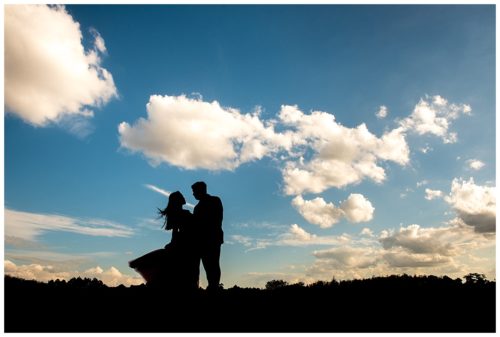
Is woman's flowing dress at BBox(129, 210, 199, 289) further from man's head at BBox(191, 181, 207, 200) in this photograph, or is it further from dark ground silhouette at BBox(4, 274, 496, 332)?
man's head at BBox(191, 181, 207, 200)

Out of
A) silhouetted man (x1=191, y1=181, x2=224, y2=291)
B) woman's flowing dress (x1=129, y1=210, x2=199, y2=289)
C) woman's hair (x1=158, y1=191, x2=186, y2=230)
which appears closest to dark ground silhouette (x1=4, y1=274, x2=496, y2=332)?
woman's flowing dress (x1=129, y1=210, x2=199, y2=289)

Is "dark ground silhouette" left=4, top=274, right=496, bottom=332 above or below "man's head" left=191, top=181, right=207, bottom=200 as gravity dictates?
below

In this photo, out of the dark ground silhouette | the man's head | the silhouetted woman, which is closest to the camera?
the dark ground silhouette

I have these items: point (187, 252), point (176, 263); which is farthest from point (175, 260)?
point (187, 252)

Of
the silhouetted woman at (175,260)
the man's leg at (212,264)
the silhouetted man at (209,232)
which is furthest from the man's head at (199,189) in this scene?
the man's leg at (212,264)

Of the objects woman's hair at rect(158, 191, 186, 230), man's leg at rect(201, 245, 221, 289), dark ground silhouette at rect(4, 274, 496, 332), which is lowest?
dark ground silhouette at rect(4, 274, 496, 332)

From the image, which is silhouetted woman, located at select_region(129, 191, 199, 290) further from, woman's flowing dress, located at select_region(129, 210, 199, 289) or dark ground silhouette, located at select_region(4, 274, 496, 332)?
dark ground silhouette, located at select_region(4, 274, 496, 332)

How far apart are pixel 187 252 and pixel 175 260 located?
34 cm

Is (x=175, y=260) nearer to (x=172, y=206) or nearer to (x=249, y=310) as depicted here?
(x=172, y=206)

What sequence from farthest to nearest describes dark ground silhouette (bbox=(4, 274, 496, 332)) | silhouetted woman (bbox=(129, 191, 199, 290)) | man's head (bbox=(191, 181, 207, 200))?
man's head (bbox=(191, 181, 207, 200)), silhouetted woman (bbox=(129, 191, 199, 290)), dark ground silhouette (bbox=(4, 274, 496, 332))

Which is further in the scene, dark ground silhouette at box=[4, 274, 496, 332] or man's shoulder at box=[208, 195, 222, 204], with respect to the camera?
man's shoulder at box=[208, 195, 222, 204]

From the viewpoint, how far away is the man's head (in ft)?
30.5

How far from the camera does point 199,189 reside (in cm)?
934

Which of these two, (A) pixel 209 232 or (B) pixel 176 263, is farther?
(A) pixel 209 232
